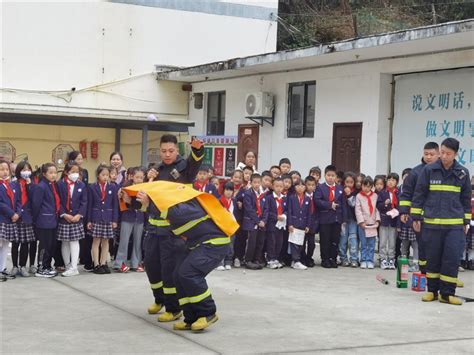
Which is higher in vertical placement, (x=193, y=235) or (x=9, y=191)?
(x=9, y=191)

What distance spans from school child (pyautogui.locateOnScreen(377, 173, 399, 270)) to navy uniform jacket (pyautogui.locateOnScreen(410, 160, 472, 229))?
283cm

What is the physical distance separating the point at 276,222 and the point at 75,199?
3190 mm

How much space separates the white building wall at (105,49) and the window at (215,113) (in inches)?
38.2

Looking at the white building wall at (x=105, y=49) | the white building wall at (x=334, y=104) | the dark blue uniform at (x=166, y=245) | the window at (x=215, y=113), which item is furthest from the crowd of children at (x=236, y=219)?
the white building wall at (x=105, y=49)

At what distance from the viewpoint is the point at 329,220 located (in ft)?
38.5

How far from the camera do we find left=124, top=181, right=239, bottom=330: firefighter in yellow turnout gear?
654cm

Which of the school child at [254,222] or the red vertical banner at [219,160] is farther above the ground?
the red vertical banner at [219,160]

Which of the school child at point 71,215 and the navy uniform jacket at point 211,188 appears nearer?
the school child at point 71,215

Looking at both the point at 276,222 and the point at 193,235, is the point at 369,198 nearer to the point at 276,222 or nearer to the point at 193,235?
the point at 276,222

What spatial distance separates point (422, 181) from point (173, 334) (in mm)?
3783

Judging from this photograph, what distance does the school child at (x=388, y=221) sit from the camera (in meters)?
11.6

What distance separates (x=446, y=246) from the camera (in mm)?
8500

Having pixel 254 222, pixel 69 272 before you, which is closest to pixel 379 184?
pixel 254 222

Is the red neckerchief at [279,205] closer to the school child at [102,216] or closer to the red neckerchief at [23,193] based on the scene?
the school child at [102,216]
